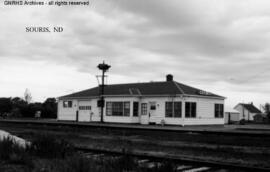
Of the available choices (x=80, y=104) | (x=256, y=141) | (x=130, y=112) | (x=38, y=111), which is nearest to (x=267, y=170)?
(x=256, y=141)

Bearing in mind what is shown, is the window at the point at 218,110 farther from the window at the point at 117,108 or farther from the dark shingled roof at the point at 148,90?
the window at the point at 117,108

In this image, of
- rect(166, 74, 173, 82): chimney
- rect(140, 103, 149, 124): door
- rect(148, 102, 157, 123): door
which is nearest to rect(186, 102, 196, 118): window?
rect(148, 102, 157, 123): door

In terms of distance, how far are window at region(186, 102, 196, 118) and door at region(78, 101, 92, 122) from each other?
11186 millimetres

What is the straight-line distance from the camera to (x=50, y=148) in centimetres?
930

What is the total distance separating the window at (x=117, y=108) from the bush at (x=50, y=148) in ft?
74.9

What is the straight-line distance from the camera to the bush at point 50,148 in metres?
9.05

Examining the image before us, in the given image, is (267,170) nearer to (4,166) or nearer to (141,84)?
(4,166)

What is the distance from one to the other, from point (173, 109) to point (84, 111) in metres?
11.2

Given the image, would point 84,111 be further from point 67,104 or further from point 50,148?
point 50,148

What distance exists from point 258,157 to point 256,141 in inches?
197

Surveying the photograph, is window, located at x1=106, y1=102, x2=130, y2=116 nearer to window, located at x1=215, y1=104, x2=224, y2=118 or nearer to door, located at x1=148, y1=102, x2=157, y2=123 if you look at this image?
door, located at x1=148, y1=102, x2=157, y2=123

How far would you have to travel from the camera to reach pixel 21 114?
53.4 meters

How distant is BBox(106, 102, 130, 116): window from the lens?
3266cm

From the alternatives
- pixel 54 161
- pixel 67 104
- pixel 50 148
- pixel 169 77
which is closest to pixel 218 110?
pixel 169 77
